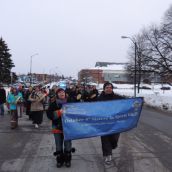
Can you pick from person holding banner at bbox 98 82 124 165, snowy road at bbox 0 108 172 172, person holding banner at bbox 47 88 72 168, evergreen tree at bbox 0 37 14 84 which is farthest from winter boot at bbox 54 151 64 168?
evergreen tree at bbox 0 37 14 84

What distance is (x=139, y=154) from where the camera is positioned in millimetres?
9250

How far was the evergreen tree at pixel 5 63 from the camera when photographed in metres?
76.1

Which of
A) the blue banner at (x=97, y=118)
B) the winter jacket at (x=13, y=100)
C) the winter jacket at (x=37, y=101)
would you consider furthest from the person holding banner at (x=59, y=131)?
the winter jacket at (x=13, y=100)

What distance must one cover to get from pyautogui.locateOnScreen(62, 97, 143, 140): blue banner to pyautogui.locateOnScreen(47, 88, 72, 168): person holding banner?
0.46 ft

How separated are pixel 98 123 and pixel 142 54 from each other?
4850 centimetres

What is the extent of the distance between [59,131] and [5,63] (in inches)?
2823

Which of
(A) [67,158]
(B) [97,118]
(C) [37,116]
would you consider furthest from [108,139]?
(C) [37,116]

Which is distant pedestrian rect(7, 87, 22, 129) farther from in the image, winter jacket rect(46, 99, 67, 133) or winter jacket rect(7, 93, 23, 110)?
winter jacket rect(46, 99, 67, 133)

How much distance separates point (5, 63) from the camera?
77750mm

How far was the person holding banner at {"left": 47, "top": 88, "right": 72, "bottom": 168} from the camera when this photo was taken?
304 inches

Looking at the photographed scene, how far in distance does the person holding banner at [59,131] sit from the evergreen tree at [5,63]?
68.5 metres

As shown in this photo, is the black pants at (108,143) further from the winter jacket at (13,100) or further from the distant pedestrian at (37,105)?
the winter jacket at (13,100)

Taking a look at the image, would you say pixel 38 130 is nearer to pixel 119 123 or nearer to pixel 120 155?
pixel 120 155

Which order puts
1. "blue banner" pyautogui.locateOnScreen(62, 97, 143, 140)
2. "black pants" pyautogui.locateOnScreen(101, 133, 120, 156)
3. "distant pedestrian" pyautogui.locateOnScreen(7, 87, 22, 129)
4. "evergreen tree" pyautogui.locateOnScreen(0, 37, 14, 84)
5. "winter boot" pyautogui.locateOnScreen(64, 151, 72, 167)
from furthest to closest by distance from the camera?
"evergreen tree" pyautogui.locateOnScreen(0, 37, 14, 84)
"distant pedestrian" pyautogui.locateOnScreen(7, 87, 22, 129)
"black pants" pyautogui.locateOnScreen(101, 133, 120, 156)
"winter boot" pyautogui.locateOnScreen(64, 151, 72, 167)
"blue banner" pyautogui.locateOnScreen(62, 97, 143, 140)
